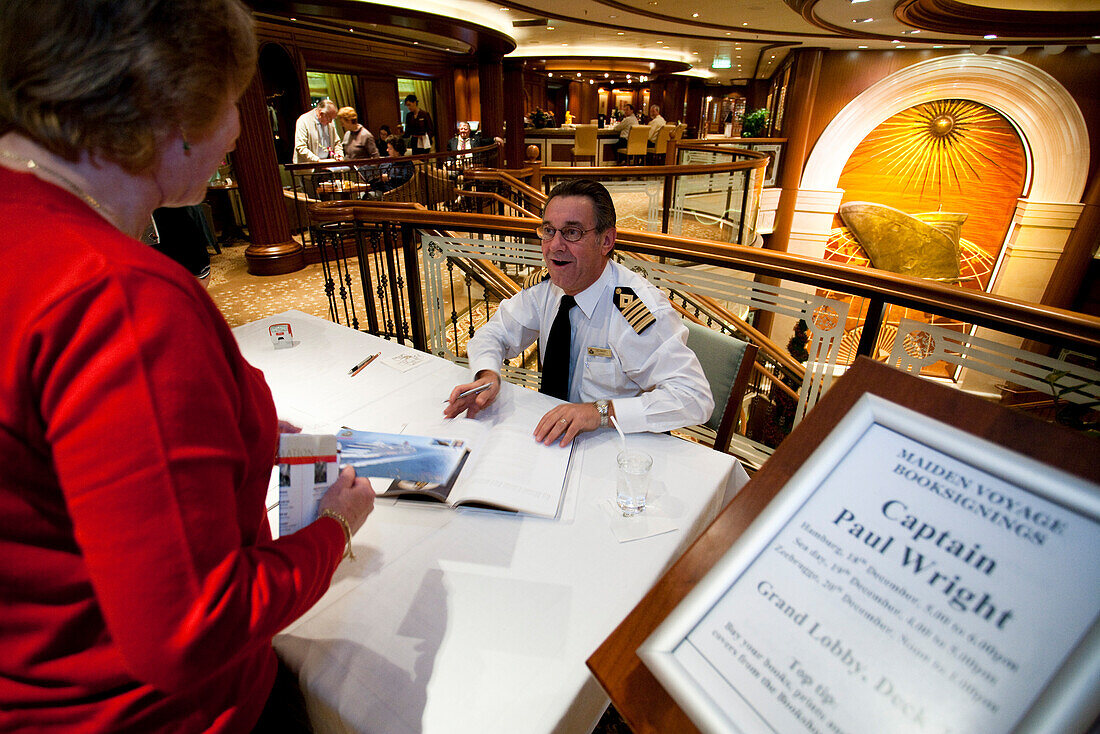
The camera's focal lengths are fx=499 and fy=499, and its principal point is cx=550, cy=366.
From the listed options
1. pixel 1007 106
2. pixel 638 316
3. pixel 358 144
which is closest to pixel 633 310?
pixel 638 316

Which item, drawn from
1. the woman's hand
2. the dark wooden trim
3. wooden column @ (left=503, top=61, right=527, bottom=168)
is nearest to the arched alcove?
wooden column @ (left=503, top=61, right=527, bottom=168)

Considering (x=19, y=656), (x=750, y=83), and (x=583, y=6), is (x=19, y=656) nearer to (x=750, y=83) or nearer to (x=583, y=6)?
(x=583, y=6)

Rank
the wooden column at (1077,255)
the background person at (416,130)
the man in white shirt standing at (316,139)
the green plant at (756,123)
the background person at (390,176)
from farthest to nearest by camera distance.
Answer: the green plant at (756,123) < the background person at (416,130) < the wooden column at (1077,255) < the background person at (390,176) < the man in white shirt standing at (316,139)

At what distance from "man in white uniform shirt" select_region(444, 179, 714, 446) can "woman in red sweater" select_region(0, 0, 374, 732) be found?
2.78ft

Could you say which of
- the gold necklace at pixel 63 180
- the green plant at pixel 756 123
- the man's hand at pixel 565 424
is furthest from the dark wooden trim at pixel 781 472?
the green plant at pixel 756 123

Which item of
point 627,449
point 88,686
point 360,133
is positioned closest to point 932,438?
point 627,449

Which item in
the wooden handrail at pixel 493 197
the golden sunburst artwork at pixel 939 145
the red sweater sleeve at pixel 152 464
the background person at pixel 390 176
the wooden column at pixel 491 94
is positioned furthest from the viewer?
the wooden column at pixel 491 94

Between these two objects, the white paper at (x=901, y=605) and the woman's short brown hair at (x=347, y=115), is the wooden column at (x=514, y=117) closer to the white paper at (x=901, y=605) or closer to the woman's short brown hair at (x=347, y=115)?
the woman's short brown hair at (x=347, y=115)

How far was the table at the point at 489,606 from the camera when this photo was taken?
27.2 inches

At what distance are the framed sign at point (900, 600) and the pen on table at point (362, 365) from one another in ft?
4.26

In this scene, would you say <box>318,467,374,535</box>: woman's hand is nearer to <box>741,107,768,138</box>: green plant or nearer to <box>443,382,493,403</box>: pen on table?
<box>443,382,493,403</box>: pen on table

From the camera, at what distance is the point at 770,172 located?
985cm

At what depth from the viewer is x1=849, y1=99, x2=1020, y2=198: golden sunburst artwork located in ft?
30.1

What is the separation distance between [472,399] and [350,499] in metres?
0.61
